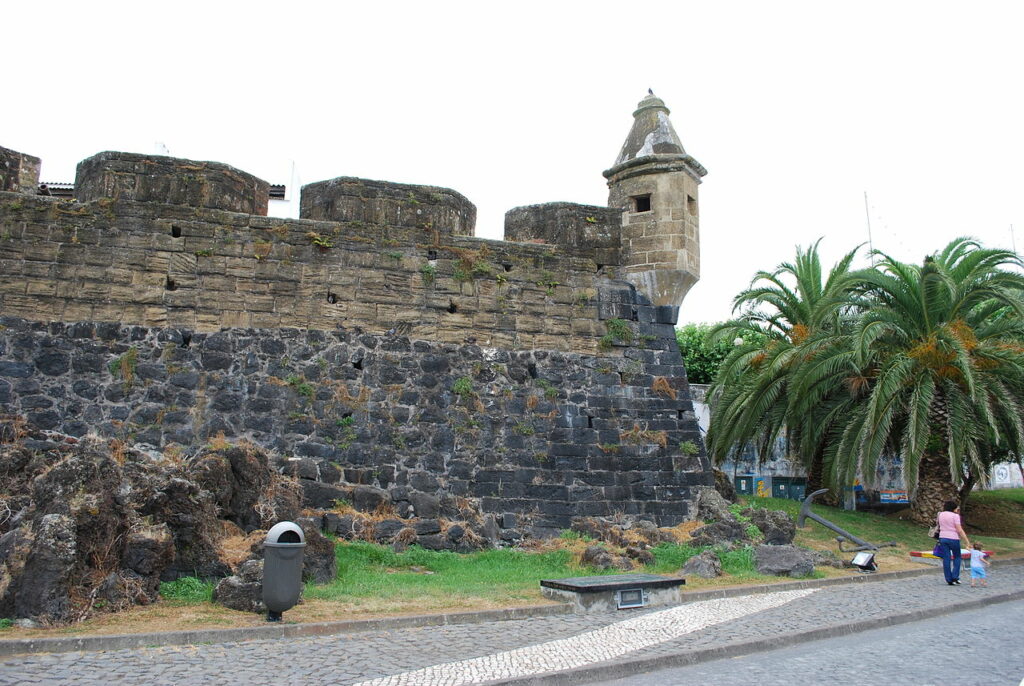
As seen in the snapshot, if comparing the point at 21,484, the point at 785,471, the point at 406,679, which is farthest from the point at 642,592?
the point at 785,471

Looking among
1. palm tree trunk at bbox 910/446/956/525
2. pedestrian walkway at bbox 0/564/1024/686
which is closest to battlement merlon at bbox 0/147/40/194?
pedestrian walkway at bbox 0/564/1024/686

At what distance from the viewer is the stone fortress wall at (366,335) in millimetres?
9727

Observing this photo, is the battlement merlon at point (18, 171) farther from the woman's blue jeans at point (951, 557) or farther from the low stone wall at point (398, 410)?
the woman's blue jeans at point (951, 557)

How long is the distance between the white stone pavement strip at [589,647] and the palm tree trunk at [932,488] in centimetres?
781

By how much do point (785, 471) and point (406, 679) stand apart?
1833 cm

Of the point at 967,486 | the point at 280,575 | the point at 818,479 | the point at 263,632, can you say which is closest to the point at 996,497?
the point at 818,479

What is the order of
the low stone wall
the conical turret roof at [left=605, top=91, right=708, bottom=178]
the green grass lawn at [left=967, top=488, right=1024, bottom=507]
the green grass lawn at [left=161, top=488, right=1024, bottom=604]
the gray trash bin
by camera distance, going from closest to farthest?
the gray trash bin → the green grass lawn at [left=161, top=488, right=1024, bottom=604] → the low stone wall → the conical turret roof at [left=605, top=91, right=708, bottom=178] → the green grass lawn at [left=967, top=488, right=1024, bottom=507]

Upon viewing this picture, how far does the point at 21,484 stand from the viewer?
775 centimetres

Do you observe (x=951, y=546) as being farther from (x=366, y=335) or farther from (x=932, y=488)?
(x=366, y=335)

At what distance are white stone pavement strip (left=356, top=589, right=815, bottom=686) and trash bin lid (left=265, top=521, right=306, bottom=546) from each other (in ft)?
5.45

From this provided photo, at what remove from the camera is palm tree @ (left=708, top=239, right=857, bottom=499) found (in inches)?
613

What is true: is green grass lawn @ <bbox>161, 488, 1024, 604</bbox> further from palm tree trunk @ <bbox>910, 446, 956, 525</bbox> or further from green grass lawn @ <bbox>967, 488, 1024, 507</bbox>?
green grass lawn @ <bbox>967, 488, 1024, 507</bbox>

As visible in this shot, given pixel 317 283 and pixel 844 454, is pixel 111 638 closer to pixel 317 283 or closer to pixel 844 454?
pixel 317 283

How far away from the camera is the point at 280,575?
20.8ft
